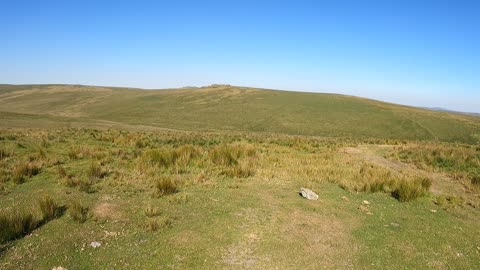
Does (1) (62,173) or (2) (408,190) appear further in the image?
(1) (62,173)

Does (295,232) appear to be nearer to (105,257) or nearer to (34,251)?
(105,257)

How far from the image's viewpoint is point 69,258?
5.87 meters

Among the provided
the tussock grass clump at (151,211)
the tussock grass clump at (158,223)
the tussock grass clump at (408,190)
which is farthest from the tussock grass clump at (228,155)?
the tussock grass clump at (158,223)

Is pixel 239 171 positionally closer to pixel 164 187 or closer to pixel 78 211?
pixel 164 187

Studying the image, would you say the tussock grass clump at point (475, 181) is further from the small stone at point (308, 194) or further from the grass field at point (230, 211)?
the small stone at point (308, 194)

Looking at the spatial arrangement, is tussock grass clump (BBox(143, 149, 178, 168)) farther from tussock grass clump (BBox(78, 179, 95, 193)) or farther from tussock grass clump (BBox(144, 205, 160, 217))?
tussock grass clump (BBox(144, 205, 160, 217))

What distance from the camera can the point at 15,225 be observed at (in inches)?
258

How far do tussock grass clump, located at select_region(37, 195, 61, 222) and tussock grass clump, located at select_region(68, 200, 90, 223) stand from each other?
0.27 m

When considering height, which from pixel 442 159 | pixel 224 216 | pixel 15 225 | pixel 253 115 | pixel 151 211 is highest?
pixel 15 225

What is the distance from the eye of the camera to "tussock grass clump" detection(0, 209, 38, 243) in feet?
20.9

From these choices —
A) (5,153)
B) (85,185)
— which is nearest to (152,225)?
(85,185)

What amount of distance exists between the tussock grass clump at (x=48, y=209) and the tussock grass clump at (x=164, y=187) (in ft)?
8.00

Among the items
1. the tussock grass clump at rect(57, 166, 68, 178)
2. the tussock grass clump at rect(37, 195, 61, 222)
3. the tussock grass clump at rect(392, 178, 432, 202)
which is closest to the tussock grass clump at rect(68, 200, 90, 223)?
the tussock grass clump at rect(37, 195, 61, 222)

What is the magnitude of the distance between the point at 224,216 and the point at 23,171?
6.98 metres
